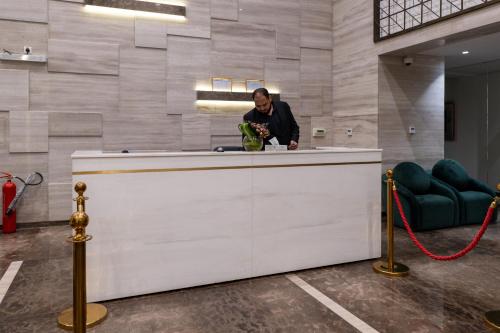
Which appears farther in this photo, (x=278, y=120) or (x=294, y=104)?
(x=294, y=104)

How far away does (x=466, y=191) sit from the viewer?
5746 millimetres

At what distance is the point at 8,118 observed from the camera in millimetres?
5125

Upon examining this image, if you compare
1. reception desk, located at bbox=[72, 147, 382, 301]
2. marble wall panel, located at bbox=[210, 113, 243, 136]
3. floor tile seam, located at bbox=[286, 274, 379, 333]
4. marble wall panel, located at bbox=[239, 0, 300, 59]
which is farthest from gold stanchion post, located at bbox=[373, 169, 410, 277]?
marble wall panel, located at bbox=[239, 0, 300, 59]

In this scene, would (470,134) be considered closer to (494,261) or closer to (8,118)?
(494,261)

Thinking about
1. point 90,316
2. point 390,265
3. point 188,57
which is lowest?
point 90,316

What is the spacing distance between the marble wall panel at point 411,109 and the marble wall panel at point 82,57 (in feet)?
12.6

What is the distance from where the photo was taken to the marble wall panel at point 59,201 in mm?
5359

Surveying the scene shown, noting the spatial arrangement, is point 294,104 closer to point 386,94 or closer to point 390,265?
point 386,94

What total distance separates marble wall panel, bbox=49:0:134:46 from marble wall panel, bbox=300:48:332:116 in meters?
2.78

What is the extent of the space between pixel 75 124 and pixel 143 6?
1891 mm

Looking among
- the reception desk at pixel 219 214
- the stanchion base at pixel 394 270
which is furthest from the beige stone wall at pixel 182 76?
the stanchion base at pixel 394 270

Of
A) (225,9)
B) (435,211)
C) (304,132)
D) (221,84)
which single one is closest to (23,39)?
(221,84)

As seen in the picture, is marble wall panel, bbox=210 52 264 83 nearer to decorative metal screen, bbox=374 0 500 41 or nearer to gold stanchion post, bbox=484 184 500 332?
decorative metal screen, bbox=374 0 500 41

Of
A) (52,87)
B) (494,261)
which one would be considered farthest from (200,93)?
(494,261)
